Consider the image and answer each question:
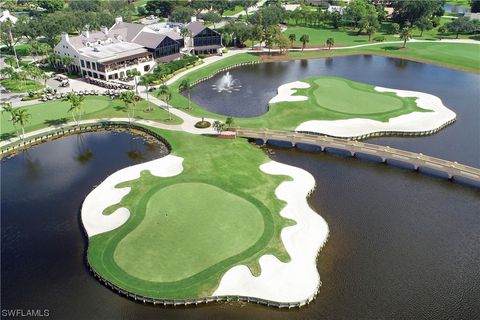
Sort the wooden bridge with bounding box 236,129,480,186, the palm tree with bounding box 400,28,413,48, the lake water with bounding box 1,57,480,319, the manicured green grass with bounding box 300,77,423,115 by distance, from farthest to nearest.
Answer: the palm tree with bounding box 400,28,413,48 → the manicured green grass with bounding box 300,77,423,115 → the wooden bridge with bounding box 236,129,480,186 → the lake water with bounding box 1,57,480,319

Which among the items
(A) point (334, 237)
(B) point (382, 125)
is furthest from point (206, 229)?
(B) point (382, 125)

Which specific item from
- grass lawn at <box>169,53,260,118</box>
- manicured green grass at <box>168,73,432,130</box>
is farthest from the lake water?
grass lawn at <box>169,53,260,118</box>

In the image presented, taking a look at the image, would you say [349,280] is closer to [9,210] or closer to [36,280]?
[36,280]

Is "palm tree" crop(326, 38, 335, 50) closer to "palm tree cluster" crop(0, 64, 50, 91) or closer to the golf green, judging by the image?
"palm tree cluster" crop(0, 64, 50, 91)

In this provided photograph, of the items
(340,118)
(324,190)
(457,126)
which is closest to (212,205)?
(324,190)

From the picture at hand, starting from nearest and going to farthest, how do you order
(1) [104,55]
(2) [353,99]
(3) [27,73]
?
(2) [353,99] < (3) [27,73] < (1) [104,55]

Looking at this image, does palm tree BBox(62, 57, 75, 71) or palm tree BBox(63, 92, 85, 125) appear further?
palm tree BBox(62, 57, 75, 71)

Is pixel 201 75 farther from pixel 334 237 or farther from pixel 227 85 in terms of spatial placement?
pixel 334 237
